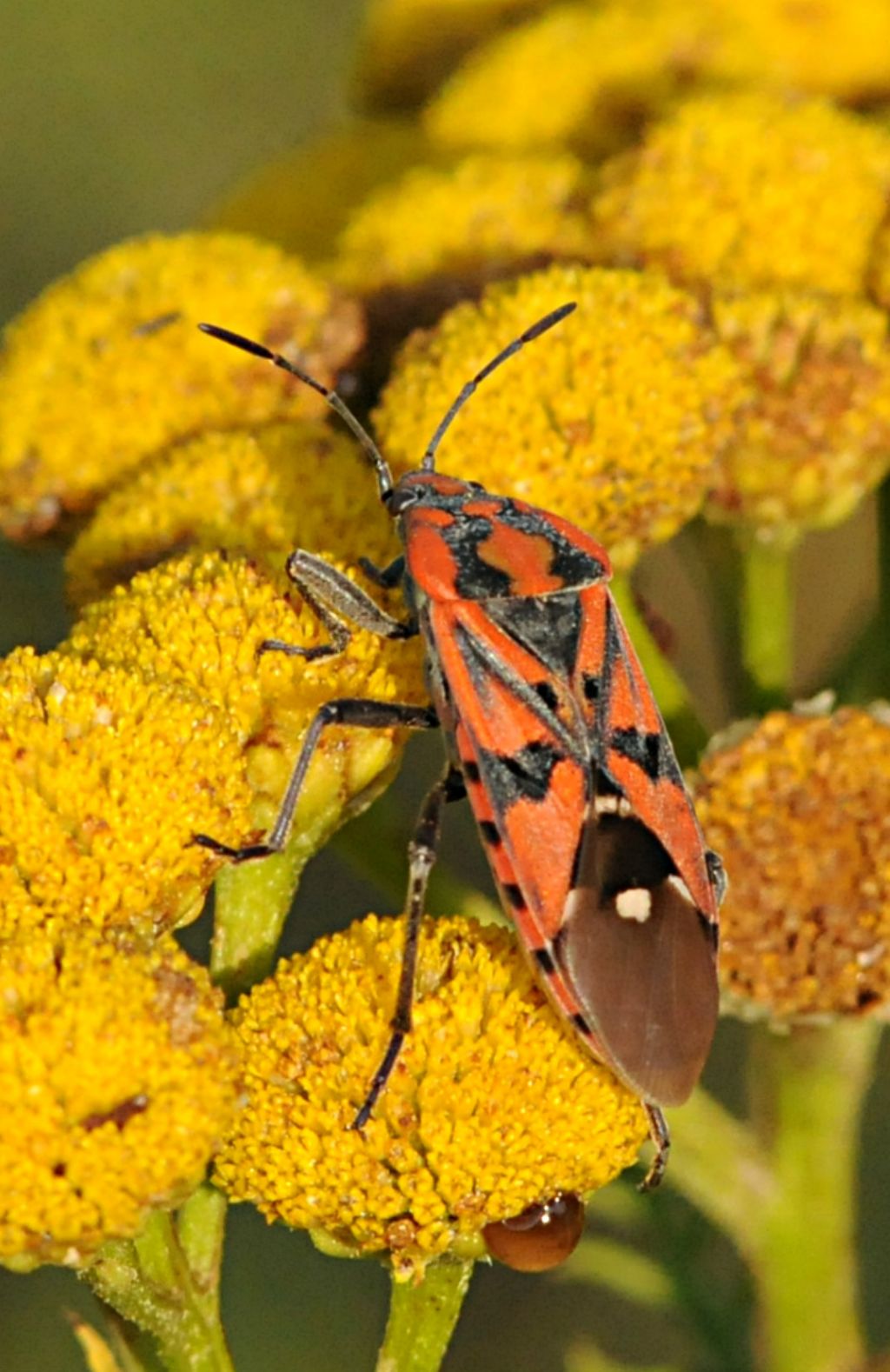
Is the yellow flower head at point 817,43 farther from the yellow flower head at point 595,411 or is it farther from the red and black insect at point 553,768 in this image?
the red and black insect at point 553,768

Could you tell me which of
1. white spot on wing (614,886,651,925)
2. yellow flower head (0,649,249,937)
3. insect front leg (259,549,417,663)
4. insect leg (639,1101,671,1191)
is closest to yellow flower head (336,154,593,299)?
insect front leg (259,549,417,663)

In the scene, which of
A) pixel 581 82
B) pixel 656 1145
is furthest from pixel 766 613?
pixel 581 82

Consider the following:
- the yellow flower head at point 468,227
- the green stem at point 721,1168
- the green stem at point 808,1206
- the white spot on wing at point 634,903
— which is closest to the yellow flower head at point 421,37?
the yellow flower head at point 468,227

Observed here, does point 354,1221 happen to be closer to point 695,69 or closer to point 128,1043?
point 128,1043

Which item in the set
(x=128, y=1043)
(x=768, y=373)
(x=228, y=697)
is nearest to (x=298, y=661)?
(x=228, y=697)

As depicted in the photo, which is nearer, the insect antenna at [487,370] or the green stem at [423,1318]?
the green stem at [423,1318]

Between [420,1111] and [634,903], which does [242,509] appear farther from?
[420,1111]

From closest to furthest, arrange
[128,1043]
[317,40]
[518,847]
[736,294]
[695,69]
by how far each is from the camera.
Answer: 1. [128,1043]
2. [518,847]
3. [736,294]
4. [695,69]
5. [317,40]
